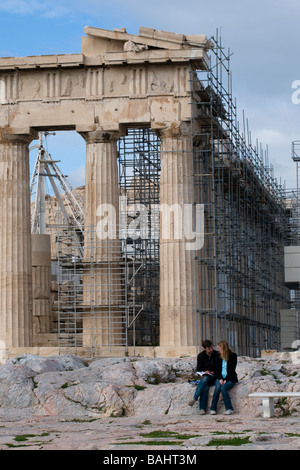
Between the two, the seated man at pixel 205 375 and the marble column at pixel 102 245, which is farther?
the marble column at pixel 102 245

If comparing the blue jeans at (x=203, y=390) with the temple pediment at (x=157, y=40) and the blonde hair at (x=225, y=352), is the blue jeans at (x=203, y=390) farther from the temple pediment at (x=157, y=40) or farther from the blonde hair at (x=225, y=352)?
the temple pediment at (x=157, y=40)

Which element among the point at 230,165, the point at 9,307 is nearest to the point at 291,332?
the point at 230,165

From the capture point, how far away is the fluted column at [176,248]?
37594mm

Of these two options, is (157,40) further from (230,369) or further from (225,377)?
(225,377)

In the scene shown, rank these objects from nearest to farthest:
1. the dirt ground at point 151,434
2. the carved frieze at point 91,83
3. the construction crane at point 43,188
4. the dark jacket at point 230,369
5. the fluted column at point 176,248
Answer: the dirt ground at point 151,434, the dark jacket at point 230,369, the fluted column at point 176,248, the carved frieze at point 91,83, the construction crane at point 43,188

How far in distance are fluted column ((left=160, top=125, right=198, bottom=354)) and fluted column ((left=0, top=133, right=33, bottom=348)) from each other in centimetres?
560

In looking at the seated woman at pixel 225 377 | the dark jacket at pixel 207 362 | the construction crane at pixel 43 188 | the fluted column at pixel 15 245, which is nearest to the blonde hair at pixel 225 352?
the seated woman at pixel 225 377

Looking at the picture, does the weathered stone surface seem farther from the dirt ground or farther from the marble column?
the marble column

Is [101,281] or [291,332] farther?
[291,332]

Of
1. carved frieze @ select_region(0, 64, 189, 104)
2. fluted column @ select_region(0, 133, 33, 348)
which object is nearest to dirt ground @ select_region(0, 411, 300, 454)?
fluted column @ select_region(0, 133, 33, 348)

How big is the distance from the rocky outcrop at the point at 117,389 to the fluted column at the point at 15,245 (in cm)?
1338

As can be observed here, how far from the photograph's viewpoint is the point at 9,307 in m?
39.2

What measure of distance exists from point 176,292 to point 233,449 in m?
21.9
